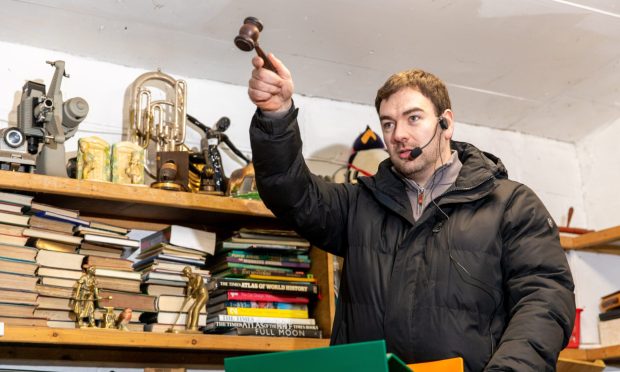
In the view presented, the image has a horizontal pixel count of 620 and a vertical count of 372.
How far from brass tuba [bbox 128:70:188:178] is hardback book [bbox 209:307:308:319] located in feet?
1.65

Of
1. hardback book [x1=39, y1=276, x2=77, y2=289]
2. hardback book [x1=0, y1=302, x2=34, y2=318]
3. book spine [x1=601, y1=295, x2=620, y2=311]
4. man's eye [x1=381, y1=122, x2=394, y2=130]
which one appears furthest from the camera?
book spine [x1=601, y1=295, x2=620, y2=311]

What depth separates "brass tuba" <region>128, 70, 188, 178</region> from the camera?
9.00 ft

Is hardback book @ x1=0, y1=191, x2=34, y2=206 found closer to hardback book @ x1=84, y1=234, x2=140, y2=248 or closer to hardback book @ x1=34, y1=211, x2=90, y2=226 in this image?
hardback book @ x1=34, y1=211, x2=90, y2=226

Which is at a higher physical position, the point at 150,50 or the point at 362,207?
the point at 150,50

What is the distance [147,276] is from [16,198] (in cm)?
45

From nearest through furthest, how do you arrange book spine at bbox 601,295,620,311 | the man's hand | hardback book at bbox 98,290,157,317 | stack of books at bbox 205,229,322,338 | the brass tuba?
1. the man's hand
2. hardback book at bbox 98,290,157,317
3. stack of books at bbox 205,229,322,338
4. the brass tuba
5. book spine at bbox 601,295,620,311

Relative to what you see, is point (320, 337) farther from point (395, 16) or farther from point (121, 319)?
point (395, 16)

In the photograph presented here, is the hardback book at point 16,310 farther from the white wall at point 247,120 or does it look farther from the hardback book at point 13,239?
the white wall at point 247,120

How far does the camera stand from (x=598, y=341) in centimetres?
339

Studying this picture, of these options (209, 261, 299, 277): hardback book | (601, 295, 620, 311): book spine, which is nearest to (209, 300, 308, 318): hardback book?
(209, 261, 299, 277): hardback book

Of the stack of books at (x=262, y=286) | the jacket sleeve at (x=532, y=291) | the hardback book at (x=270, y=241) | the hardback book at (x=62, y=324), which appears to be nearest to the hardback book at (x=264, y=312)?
the stack of books at (x=262, y=286)

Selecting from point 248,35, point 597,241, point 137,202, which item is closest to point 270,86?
point 248,35

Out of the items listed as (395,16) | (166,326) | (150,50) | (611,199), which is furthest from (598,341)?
(150,50)

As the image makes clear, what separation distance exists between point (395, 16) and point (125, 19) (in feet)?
2.81
